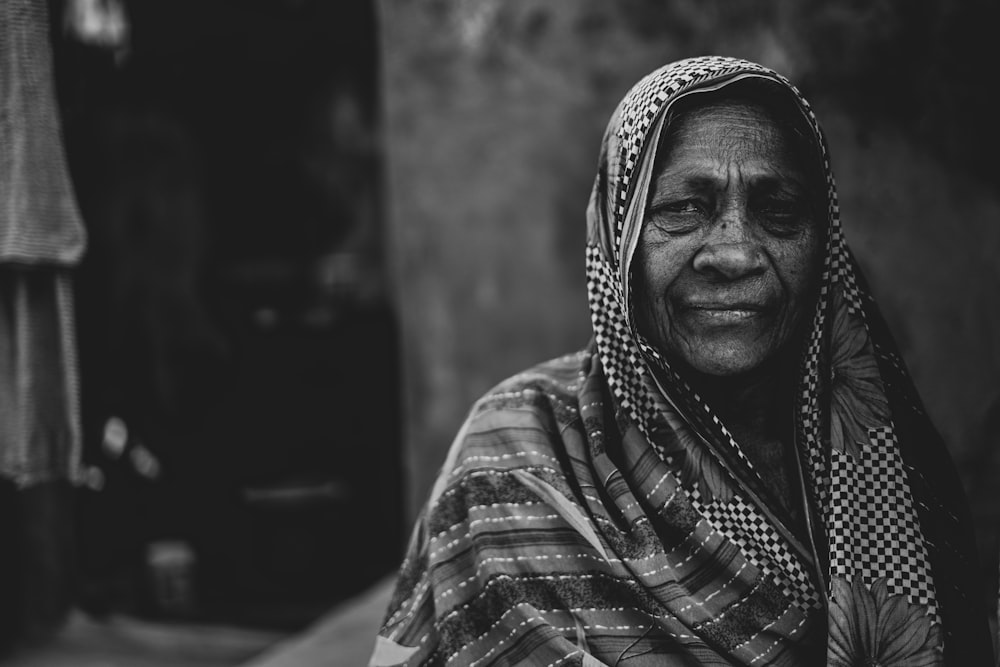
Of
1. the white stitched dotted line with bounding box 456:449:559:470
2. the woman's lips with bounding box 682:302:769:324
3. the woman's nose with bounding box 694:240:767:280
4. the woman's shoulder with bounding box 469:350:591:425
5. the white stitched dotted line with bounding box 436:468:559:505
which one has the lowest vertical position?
the white stitched dotted line with bounding box 436:468:559:505

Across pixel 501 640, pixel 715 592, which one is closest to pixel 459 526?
pixel 501 640

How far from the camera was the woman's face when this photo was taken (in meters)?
1.65

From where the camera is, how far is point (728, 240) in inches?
64.4

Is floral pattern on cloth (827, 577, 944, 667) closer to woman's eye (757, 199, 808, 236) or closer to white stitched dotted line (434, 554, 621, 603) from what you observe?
white stitched dotted line (434, 554, 621, 603)

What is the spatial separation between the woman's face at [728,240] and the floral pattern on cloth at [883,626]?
0.44 m

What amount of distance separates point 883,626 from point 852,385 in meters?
0.44

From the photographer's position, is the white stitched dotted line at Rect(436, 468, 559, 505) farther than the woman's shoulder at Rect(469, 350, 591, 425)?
No

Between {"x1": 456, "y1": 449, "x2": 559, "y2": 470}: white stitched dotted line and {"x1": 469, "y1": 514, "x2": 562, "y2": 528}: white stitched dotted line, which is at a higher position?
{"x1": 456, "y1": 449, "x2": 559, "y2": 470}: white stitched dotted line

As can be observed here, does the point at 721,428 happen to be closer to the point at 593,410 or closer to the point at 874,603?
the point at 593,410

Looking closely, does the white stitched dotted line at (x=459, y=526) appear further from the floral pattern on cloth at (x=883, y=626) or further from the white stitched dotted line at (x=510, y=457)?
the floral pattern on cloth at (x=883, y=626)

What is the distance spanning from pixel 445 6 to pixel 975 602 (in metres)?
2.98

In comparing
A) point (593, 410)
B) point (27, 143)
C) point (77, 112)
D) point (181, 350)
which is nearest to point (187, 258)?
point (181, 350)

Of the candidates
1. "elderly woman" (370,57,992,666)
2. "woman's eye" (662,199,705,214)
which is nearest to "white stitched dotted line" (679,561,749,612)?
"elderly woman" (370,57,992,666)

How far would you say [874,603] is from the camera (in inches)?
62.1
